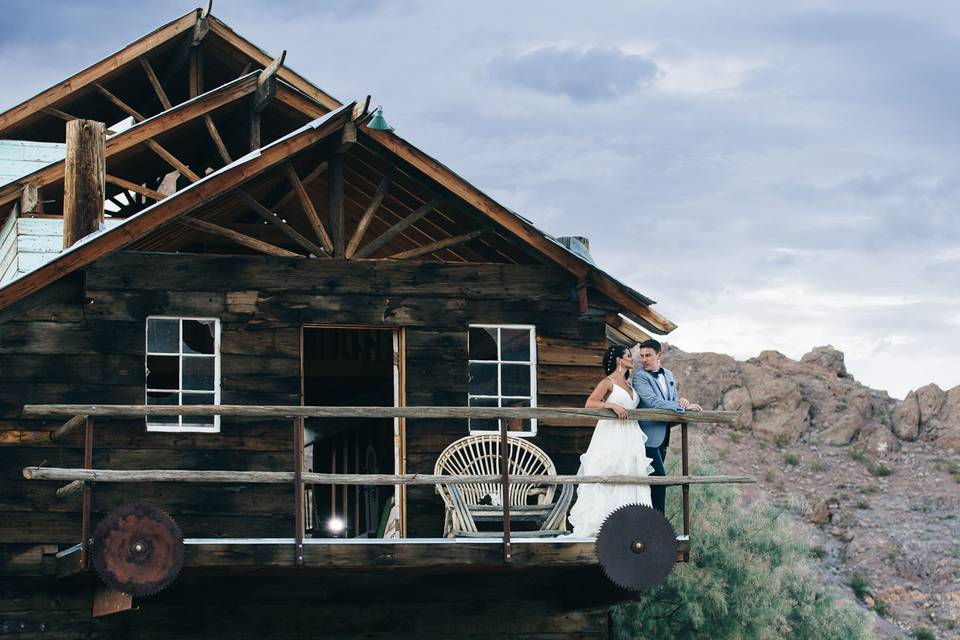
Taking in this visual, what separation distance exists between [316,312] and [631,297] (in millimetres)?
3570

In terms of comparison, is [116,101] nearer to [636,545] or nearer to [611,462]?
[611,462]

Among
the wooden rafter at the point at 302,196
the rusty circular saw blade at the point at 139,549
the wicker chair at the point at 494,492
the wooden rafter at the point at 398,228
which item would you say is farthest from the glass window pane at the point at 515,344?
the rusty circular saw blade at the point at 139,549

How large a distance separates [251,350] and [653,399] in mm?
4421

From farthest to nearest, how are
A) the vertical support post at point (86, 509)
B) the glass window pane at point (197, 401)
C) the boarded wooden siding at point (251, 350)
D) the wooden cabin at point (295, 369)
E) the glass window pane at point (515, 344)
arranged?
the glass window pane at point (515, 344) < the glass window pane at point (197, 401) < the boarded wooden siding at point (251, 350) < the wooden cabin at point (295, 369) < the vertical support post at point (86, 509)

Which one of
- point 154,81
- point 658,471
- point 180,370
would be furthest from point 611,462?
point 154,81

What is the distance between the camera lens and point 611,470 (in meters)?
15.8

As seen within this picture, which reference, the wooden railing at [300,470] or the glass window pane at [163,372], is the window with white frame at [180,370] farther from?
the wooden railing at [300,470]

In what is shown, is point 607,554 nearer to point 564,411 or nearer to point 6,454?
point 564,411

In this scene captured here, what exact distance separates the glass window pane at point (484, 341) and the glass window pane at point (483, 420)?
0.51m

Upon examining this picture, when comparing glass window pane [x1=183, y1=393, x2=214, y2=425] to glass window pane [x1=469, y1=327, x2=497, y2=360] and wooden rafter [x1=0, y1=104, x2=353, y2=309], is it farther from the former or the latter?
glass window pane [x1=469, y1=327, x2=497, y2=360]

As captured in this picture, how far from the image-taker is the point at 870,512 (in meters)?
46.8

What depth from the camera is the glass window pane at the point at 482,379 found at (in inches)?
699

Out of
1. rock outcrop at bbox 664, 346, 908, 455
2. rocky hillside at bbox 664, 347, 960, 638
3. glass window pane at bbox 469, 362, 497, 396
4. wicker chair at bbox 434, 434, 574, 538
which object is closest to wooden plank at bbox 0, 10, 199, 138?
glass window pane at bbox 469, 362, 497, 396

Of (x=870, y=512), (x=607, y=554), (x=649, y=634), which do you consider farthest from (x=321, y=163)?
(x=870, y=512)
